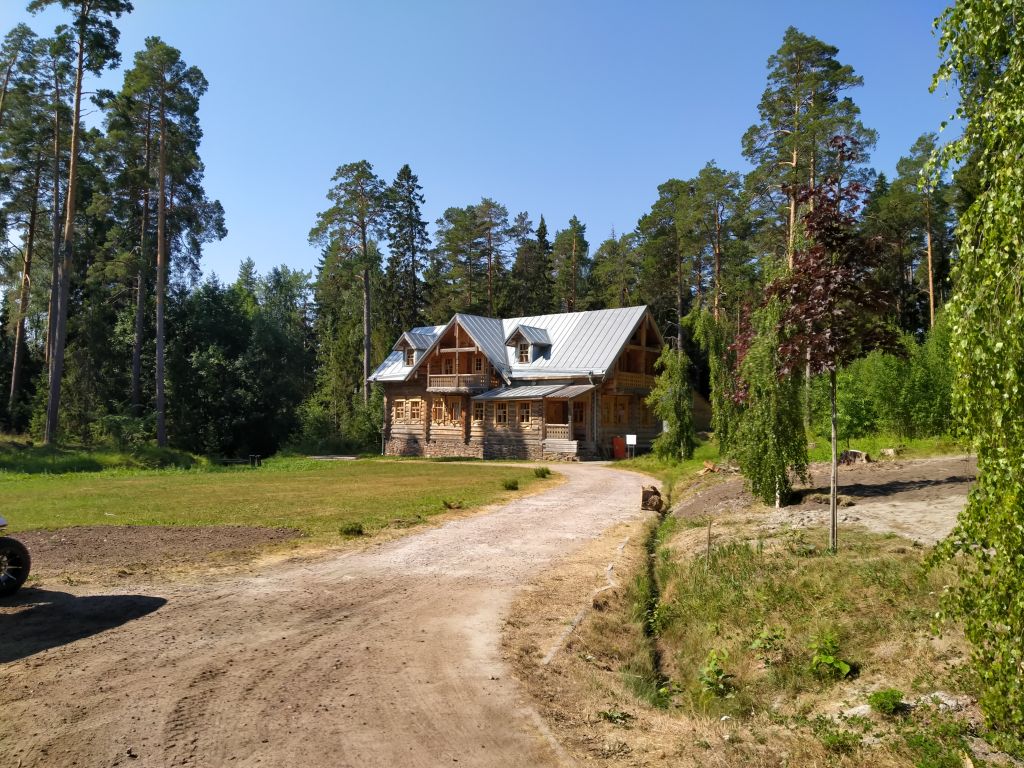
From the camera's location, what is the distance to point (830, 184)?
330 inches

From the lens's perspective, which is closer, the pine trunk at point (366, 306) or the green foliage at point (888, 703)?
the green foliage at point (888, 703)

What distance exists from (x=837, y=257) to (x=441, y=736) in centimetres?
728

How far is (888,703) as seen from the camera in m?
4.40

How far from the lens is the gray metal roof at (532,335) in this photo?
123ft

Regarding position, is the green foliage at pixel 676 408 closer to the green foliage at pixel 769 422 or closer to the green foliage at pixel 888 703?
the green foliage at pixel 769 422

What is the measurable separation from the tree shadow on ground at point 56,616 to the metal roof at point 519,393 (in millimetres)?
26867

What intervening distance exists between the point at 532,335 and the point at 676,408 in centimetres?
1389

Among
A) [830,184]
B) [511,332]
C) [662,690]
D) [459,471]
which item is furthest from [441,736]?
[511,332]

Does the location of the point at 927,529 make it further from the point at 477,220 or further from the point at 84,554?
the point at 477,220

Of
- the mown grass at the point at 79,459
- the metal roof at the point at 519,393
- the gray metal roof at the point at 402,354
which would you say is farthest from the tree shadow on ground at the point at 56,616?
the gray metal roof at the point at 402,354

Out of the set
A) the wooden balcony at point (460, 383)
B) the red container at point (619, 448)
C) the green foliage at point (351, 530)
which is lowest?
the green foliage at point (351, 530)

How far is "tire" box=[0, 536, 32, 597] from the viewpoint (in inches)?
288

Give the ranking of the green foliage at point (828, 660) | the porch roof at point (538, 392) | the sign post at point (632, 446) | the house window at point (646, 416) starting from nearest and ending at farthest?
the green foliage at point (828, 660) < the sign post at point (632, 446) < the porch roof at point (538, 392) < the house window at point (646, 416)

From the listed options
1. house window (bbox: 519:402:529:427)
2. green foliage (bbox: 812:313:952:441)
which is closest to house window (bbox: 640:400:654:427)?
house window (bbox: 519:402:529:427)
